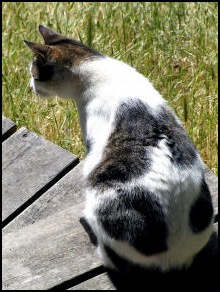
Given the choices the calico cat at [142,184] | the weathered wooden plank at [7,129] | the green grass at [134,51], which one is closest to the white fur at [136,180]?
the calico cat at [142,184]

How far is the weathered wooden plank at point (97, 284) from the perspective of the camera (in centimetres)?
237

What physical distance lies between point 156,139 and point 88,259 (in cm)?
52

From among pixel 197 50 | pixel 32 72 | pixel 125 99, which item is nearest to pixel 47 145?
pixel 32 72

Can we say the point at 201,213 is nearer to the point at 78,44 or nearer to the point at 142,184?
the point at 142,184

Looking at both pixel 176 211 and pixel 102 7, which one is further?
pixel 102 7

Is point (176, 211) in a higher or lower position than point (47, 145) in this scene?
higher

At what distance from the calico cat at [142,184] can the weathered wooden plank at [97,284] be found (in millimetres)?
54

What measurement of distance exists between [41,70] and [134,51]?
1216 mm

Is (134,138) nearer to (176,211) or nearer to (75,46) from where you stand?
(176,211)

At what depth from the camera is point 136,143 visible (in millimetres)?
2346

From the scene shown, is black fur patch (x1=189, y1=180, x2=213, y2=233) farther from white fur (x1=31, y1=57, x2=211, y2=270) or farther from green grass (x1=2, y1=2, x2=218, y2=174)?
green grass (x1=2, y1=2, x2=218, y2=174)

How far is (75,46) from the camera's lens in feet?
9.57

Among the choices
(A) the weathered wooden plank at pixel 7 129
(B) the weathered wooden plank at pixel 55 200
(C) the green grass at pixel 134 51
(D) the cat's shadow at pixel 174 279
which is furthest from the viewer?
(C) the green grass at pixel 134 51

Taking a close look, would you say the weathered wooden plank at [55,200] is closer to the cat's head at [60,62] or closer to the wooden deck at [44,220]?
the wooden deck at [44,220]
